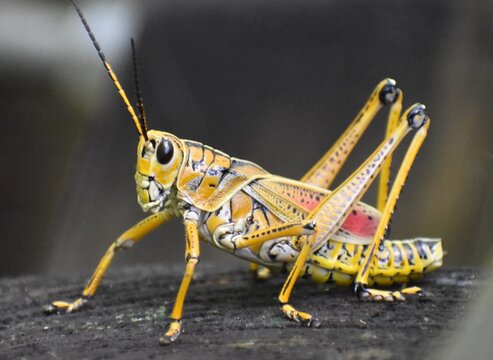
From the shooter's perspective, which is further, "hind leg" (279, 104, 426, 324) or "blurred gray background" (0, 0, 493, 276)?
"blurred gray background" (0, 0, 493, 276)

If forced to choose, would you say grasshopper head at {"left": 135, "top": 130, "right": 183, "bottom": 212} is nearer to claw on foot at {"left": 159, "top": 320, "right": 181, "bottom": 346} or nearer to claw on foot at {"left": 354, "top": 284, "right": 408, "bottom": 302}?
claw on foot at {"left": 159, "top": 320, "right": 181, "bottom": 346}

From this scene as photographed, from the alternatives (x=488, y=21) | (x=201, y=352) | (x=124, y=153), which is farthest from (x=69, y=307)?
(x=488, y=21)

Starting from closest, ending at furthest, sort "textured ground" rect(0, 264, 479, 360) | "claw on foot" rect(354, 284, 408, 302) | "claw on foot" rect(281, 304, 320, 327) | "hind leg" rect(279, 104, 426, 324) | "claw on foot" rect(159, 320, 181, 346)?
"textured ground" rect(0, 264, 479, 360)
"claw on foot" rect(159, 320, 181, 346)
"claw on foot" rect(281, 304, 320, 327)
"claw on foot" rect(354, 284, 408, 302)
"hind leg" rect(279, 104, 426, 324)

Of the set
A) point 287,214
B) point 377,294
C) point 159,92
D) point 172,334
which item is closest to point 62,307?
point 172,334

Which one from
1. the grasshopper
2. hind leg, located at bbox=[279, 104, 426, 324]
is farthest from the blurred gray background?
the grasshopper

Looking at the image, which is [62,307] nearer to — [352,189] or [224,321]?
[224,321]

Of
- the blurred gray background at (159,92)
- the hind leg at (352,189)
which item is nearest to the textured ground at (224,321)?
the hind leg at (352,189)
